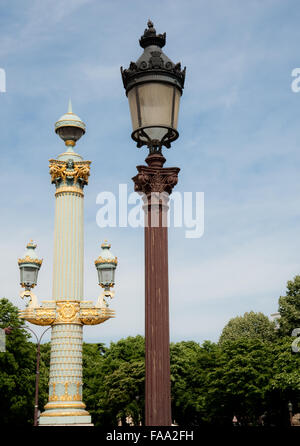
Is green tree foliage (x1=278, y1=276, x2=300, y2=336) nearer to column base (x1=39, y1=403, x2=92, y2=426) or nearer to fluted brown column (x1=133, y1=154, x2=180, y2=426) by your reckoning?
column base (x1=39, y1=403, x2=92, y2=426)

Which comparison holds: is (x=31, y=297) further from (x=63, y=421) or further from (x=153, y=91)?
(x=153, y=91)

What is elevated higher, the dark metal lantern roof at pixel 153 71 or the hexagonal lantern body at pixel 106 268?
the hexagonal lantern body at pixel 106 268

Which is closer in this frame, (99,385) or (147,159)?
(147,159)

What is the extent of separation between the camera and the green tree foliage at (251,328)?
272ft

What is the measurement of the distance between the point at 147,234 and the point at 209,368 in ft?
226

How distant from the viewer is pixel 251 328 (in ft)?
277

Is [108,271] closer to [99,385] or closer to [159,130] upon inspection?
[159,130]

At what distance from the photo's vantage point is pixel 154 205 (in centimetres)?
852

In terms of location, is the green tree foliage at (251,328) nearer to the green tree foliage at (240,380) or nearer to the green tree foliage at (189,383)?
the green tree foliage at (189,383)

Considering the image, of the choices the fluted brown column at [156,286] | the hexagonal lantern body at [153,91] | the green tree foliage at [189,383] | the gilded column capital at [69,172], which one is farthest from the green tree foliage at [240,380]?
the hexagonal lantern body at [153,91]

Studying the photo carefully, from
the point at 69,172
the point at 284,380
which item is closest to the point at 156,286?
the point at 69,172

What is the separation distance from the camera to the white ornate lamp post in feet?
125

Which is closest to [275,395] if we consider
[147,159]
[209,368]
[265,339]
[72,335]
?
[209,368]

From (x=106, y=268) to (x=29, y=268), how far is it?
544cm
